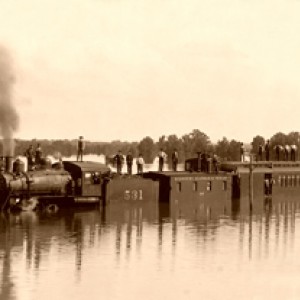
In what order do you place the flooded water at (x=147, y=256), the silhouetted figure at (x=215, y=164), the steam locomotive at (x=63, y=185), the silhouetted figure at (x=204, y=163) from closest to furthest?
the flooded water at (x=147, y=256)
the steam locomotive at (x=63, y=185)
the silhouetted figure at (x=215, y=164)
the silhouetted figure at (x=204, y=163)

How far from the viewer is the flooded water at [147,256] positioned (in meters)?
26.5

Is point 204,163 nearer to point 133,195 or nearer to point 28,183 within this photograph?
point 133,195

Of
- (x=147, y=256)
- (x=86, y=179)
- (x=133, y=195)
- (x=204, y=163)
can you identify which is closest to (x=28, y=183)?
(x=86, y=179)

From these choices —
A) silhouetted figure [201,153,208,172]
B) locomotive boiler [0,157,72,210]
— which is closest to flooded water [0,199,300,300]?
locomotive boiler [0,157,72,210]

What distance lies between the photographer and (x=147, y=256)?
3359cm

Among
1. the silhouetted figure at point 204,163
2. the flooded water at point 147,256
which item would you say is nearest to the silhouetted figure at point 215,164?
the silhouetted figure at point 204,163

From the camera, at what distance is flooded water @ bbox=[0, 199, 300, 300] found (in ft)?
86.8

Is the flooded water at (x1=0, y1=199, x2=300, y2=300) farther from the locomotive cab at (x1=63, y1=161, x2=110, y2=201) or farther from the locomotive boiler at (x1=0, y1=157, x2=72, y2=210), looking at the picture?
the locomotive cab at (x1=63, y1=161, x2=110, y2=201)

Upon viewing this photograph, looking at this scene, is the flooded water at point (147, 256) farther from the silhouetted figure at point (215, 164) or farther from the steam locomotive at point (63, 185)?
the silhouetted figure at point (215, 164)

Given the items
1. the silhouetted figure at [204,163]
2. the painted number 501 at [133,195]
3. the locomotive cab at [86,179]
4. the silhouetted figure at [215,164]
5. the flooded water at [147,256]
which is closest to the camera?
the flooded water at [147,256]

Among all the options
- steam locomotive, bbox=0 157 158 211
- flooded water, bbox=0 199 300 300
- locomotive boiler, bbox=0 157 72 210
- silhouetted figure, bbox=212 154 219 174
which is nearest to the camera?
flooded water, bbox=0 199 300 300

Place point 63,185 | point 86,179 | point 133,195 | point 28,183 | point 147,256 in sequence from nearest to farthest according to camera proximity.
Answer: point 147,256, point 28,183, point 63,185, point 86,179, point 133,195

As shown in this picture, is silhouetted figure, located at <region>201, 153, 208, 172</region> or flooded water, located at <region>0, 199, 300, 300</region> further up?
silhouetted figure, located at <region>201, 153, 208, 172</region>

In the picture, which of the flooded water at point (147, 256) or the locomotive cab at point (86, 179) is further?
the locomotive cab at point (86, 179)
